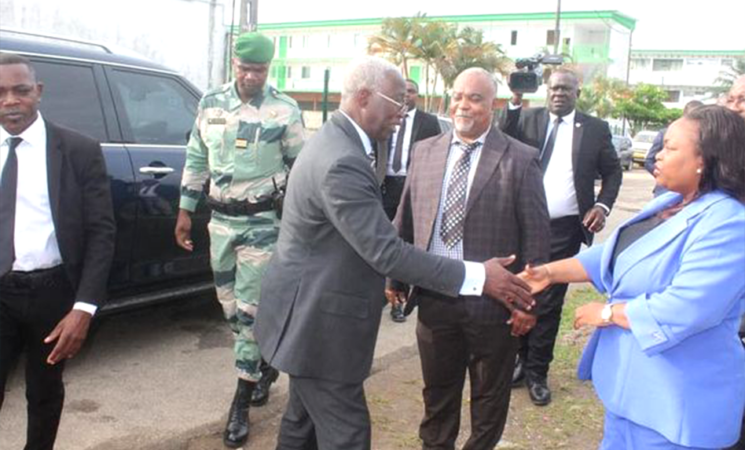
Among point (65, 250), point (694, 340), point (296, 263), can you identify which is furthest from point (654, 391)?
point (65, 250)

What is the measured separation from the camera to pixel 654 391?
2.36m

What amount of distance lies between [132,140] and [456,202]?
2.30m

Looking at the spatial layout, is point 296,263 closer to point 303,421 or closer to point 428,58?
point 303,421

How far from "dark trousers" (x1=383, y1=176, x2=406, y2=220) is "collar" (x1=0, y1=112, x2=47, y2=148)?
3.40m

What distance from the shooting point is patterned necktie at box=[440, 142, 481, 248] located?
3234 millimetres

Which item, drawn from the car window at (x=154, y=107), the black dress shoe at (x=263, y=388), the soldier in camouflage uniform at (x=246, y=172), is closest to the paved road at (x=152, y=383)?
the black dress shoe at (x=263, y=388)

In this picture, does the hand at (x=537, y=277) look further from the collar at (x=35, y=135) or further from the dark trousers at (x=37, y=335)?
the collar at (x=35, y=135)

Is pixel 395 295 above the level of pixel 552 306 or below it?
above

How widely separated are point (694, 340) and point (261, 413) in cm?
253

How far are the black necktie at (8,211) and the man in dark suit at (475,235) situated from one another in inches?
64.8

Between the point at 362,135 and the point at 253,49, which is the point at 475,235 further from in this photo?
the point at 253,49

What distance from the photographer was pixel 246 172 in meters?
3.86

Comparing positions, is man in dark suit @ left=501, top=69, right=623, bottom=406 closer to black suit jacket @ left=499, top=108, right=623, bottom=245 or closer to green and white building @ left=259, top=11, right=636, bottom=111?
black suit jacket @ left=499, top=108, right=623, bottom=245

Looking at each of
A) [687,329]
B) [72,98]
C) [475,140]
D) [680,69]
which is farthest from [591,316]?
[680,69]
